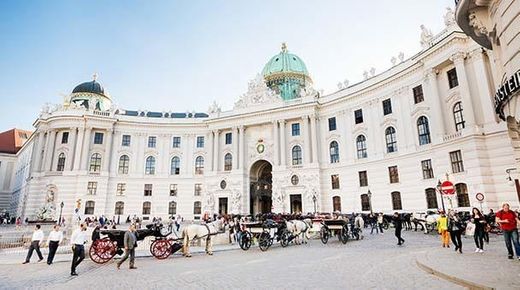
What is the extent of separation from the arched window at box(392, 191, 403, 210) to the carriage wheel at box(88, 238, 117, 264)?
28.1 metres

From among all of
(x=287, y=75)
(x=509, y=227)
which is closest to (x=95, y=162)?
(x=287, y=75)

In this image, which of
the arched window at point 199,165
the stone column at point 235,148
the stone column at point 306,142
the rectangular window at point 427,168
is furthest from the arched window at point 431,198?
the arched window at point 199,165

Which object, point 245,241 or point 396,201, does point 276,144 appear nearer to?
point 396,201

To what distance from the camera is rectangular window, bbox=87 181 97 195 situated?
142 feet

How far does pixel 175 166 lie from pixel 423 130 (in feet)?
118

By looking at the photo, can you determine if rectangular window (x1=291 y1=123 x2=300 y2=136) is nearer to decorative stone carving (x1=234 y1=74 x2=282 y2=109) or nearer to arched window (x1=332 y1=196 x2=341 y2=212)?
decorative stone carving (x1=234 y1=74 x2=282 y2=109)

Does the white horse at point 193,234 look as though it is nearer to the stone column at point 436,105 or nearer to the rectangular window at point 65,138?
the stone column at point 436,105

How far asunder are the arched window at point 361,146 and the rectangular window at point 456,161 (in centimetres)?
1114

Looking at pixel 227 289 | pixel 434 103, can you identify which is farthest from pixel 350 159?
pixel 227 289

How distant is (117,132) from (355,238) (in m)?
41.1

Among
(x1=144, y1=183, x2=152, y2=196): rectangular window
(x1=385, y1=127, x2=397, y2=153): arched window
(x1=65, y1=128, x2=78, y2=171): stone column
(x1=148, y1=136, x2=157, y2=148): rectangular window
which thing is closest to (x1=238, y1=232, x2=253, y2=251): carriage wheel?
(x1=385, y1=127, x2=397, y2=153): arched window

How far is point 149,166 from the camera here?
1882 inches

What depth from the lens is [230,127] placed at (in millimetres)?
46781

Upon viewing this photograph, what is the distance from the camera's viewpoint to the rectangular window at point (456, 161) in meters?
25.1
